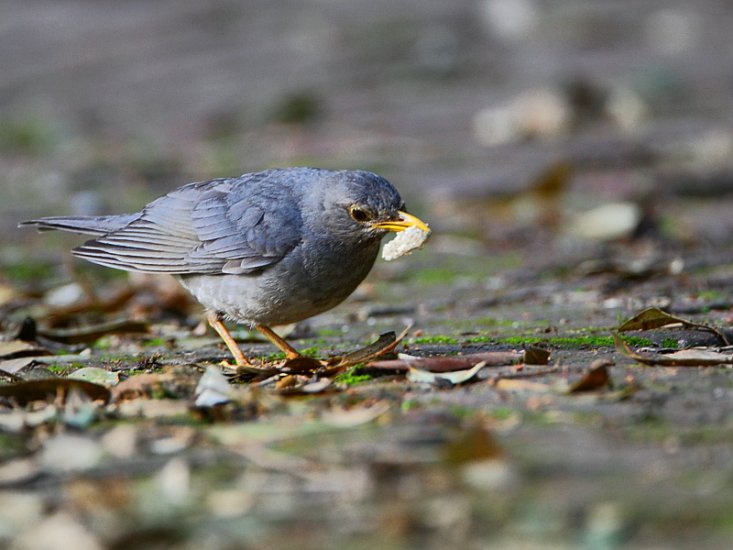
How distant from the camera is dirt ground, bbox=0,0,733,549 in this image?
8.45ft

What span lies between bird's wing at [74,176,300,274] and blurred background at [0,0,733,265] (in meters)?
2.47

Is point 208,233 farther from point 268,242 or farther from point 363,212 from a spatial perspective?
point 363,212

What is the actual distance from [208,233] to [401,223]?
36.5 inches

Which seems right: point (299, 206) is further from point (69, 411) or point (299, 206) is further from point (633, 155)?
point (633, 155)

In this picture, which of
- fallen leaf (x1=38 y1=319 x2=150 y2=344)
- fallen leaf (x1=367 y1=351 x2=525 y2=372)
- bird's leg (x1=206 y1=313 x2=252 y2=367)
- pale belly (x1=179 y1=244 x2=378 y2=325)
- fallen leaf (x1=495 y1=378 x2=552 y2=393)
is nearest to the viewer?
fallen leaf (x1=495 y1=378 x2=552 y2=393)

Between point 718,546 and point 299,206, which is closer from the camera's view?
point 718,546

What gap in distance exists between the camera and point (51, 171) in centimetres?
1024

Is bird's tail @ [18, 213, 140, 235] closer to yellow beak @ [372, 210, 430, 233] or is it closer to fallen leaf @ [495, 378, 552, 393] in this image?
yellow beak @ [372, 210, 430, 233]

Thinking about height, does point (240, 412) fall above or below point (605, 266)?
above

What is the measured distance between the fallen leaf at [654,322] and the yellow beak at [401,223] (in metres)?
0.98

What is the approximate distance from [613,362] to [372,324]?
1.94m

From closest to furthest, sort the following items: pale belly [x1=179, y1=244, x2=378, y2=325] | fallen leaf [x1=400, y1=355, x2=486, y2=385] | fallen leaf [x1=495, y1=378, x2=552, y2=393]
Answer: fallen leaf [x1=495, y1=378, x2=552, y2=393], fallen leaf [x1=400, y1=355, x2=486, y2=385], pale belly [x1=179, y1=244, x2=378, y2=325]

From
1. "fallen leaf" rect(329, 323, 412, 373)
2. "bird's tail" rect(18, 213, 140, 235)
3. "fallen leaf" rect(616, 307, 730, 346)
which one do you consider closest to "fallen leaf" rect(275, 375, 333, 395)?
"fallen leaf" rect(329, 323, 412, 373)

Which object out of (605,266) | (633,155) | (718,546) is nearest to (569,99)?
(633,155)
